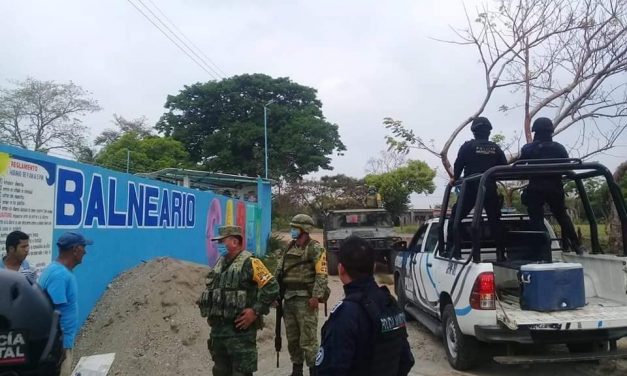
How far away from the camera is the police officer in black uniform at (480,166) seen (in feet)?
20.3

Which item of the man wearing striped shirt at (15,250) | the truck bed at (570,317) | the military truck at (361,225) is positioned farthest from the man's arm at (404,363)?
the military truck at (361,225)

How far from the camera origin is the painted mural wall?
5.52 m

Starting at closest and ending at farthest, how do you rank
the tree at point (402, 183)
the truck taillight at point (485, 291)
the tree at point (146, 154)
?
1. the truck taillight at point (485, 291)
2. the tree at point (146, 154)
3. the tree at point (402, 183)

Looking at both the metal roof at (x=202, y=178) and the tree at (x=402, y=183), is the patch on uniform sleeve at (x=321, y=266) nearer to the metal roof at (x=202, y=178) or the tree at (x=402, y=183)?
the metal roof at (x=202, y=178)

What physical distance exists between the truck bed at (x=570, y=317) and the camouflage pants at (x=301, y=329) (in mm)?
1751

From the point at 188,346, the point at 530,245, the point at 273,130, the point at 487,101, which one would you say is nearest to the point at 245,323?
the point at 188,346

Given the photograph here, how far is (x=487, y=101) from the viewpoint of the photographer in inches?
453

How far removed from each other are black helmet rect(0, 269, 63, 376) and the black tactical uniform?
3.61ft

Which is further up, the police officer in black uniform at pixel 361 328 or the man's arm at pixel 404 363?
the police officer in black uniform at pixel 361 328

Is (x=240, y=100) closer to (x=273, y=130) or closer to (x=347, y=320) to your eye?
(x=273, y=130)

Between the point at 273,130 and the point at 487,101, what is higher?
the point at 273,130

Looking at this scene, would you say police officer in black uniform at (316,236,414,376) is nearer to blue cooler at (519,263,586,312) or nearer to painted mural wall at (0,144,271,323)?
blue cooler at (519,263,586,312)

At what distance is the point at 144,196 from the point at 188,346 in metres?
3.01

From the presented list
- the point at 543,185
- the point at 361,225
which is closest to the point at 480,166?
the point at 543,185
